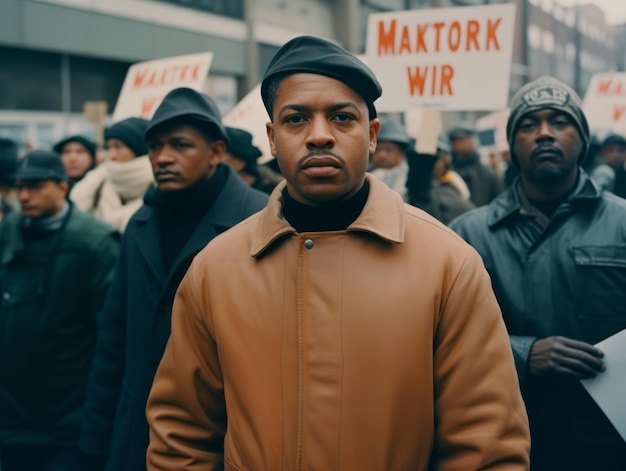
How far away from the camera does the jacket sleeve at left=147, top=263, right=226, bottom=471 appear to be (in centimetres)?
202

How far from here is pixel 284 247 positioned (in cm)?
195

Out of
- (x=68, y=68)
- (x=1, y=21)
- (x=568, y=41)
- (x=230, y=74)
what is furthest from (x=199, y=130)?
(x=568, y=41)

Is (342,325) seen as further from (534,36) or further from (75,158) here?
(534,36)

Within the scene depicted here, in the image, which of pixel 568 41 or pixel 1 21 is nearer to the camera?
pixel 1 21

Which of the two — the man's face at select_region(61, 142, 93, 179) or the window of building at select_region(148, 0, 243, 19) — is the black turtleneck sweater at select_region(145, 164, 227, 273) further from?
the window of building at select_region(148, 0, 243, 19)

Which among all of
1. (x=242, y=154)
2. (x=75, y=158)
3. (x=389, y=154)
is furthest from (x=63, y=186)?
(x=389, y=154)

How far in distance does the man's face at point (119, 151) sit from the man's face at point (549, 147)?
2908mm

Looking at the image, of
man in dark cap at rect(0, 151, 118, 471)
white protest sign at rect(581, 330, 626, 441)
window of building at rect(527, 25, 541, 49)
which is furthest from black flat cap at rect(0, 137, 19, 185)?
window of building at rect(527, 25, 541, 49)

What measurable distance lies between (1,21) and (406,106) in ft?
32.9

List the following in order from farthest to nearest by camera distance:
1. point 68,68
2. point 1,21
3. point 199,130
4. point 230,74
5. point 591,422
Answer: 1. point 230,74
2. point 68,68
3. point 1,21
4. point 199,130
5. point 591,422

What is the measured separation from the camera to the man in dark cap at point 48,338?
3711 millimetres

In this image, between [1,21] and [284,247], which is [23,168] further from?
[1,21]

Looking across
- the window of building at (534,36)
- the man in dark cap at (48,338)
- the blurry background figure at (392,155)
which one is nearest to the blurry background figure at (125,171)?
the man in dark cap at (48,338)

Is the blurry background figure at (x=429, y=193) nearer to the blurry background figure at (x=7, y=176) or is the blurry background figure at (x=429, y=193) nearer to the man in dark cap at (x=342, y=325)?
the blurry background figure at (x=7, y=176)
